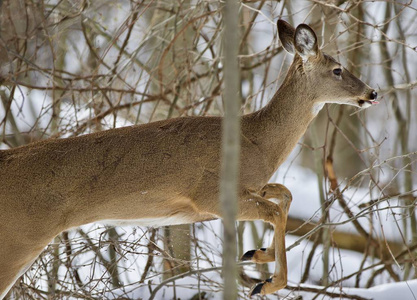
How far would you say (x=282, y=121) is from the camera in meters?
4.82

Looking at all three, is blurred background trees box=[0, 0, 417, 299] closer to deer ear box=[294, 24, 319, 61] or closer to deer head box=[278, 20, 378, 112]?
deer head box=[278, 20, 378, 112]

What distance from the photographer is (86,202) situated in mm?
4410

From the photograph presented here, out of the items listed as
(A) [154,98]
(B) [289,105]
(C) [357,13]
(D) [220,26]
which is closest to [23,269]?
(B) [289,105]

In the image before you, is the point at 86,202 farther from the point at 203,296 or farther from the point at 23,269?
the point at 203,296

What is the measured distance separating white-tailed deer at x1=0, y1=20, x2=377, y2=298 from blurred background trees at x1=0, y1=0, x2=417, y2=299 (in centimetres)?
29

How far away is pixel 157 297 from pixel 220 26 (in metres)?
2.53

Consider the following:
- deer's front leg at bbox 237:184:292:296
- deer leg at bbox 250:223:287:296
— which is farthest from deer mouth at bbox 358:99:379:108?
deer leg at bbox 250:223:287:296

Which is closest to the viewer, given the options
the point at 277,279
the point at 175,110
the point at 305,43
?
the point at 277,279

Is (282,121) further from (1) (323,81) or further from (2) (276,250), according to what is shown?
(2) (276,250)

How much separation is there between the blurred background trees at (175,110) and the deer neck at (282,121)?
1.58 ft

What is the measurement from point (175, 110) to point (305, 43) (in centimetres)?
305

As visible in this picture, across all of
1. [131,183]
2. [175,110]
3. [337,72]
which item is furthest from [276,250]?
[175,110]

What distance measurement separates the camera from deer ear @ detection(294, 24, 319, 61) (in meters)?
4.75

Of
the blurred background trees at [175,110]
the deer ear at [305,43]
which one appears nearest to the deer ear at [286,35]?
the deer ear at [305,43]
